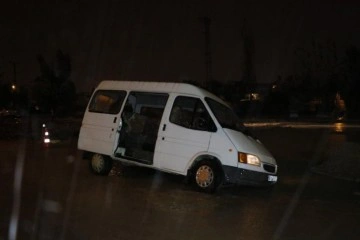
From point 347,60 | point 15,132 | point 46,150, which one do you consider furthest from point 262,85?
point 46,150

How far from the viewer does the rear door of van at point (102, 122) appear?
483 inches

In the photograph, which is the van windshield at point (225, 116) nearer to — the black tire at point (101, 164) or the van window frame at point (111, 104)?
the van window frame at point (111, 104)

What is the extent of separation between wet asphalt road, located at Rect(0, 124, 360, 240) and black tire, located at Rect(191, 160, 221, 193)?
0.20 metres

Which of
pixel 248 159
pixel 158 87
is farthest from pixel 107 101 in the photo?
pixel 248 159

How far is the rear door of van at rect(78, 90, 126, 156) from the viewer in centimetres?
1226

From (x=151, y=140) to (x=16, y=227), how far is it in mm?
4931

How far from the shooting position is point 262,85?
335ft

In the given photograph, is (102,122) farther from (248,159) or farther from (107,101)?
(248,159)

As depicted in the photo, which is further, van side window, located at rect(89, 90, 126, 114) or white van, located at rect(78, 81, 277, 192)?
van side window, located at rect(89, 90, 126, 114)

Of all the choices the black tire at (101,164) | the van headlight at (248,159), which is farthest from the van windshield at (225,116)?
the black tire at (101,164)

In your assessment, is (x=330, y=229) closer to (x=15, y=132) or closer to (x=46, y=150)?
(x=46, y=150)

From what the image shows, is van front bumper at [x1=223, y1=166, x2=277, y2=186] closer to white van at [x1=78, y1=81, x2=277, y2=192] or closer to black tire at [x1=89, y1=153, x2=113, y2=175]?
white van at [x1=78, y1=81, x2=277, y2=192]

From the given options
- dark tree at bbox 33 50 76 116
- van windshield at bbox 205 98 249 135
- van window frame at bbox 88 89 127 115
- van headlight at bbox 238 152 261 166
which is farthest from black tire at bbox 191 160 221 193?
dark tree at bbox 33 50 76 116

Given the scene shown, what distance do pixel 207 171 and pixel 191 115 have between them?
1.26m
